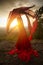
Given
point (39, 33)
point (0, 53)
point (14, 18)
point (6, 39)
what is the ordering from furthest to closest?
point (39, 33)
point (6, 39)
point (0, 53)
point (14, 18)

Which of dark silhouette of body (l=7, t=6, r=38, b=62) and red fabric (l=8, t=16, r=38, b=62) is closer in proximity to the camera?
dark silhouette of body (l=7, t=6, r=38, b=62)

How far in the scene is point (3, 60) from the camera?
203 centimetres

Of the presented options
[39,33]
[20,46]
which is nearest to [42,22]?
[39,33]

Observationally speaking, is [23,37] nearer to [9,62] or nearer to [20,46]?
[20,46]

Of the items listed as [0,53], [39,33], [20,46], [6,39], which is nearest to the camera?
[20,46]

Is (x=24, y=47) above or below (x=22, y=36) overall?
below

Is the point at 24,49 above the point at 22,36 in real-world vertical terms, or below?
below

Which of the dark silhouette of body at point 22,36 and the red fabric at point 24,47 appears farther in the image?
the red fabric at point 24,47

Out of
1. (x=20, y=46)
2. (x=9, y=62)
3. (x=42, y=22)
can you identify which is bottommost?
(x=9, y=62)

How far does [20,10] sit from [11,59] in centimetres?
61

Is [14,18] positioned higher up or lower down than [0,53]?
higher up

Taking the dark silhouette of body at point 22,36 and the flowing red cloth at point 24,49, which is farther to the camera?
the flowing red cloth at point 24,49

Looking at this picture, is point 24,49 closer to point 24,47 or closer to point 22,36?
point 24,47

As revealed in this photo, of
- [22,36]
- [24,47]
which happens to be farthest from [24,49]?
[22,36]
